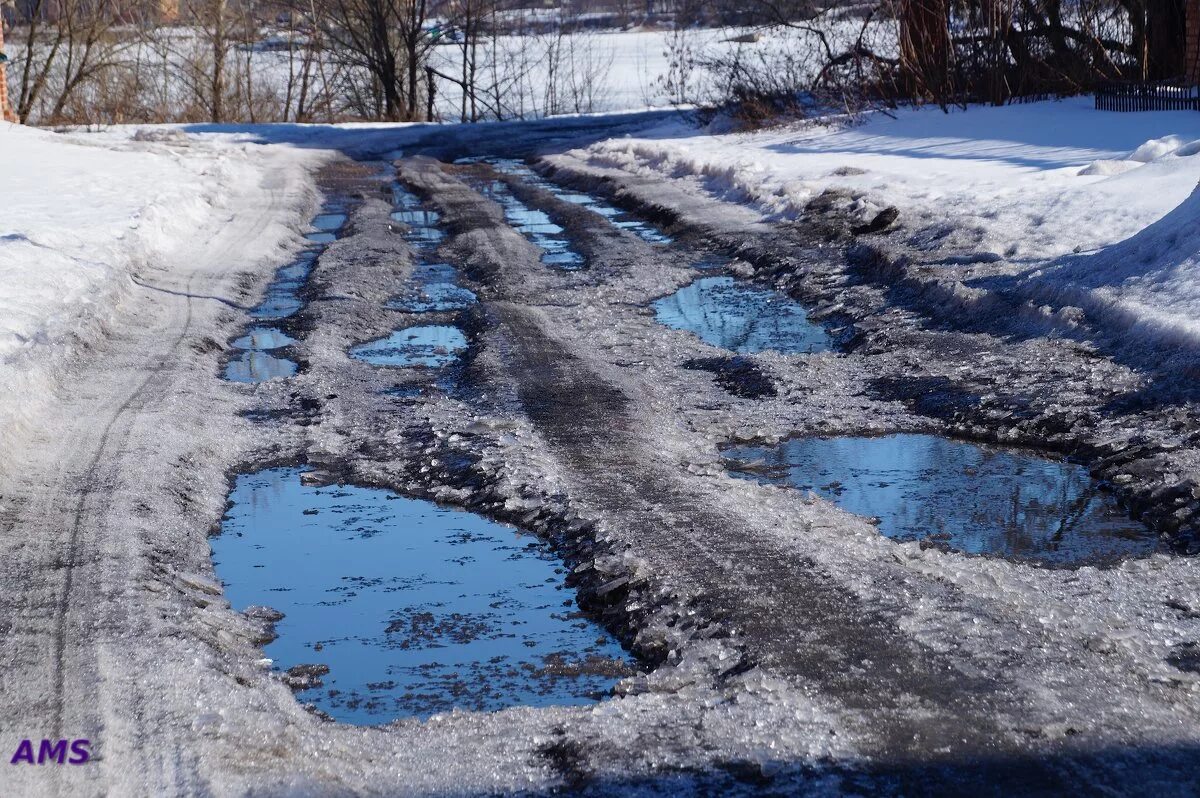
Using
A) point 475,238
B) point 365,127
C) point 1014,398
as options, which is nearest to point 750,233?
point 475,238

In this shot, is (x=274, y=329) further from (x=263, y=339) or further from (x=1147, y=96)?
(x=1147, y=96)

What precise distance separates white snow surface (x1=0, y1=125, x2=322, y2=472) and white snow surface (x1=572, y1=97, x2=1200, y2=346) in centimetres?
571

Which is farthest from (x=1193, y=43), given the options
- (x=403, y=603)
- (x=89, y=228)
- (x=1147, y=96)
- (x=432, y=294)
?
(x=403, y=603)

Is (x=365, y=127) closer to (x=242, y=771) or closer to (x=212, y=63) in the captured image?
(x=212, y=63)

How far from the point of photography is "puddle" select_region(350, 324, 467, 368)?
26.0 ft

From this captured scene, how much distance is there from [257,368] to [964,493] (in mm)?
4452

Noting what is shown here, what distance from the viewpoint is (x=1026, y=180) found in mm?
12344

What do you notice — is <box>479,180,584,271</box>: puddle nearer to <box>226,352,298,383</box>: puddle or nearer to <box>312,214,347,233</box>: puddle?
<box>312,214,347,233</box>: puddle

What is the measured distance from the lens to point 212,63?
33531 millimetres

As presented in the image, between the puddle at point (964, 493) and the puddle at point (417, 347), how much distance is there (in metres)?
2.65

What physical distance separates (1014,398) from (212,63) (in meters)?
31.1

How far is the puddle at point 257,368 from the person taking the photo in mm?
7586

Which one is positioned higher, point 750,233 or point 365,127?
point 365,127

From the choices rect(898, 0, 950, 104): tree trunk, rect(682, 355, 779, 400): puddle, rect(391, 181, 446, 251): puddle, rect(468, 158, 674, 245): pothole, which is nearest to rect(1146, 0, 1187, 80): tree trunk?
rect(898, 0, 950, 104): tree trunk
